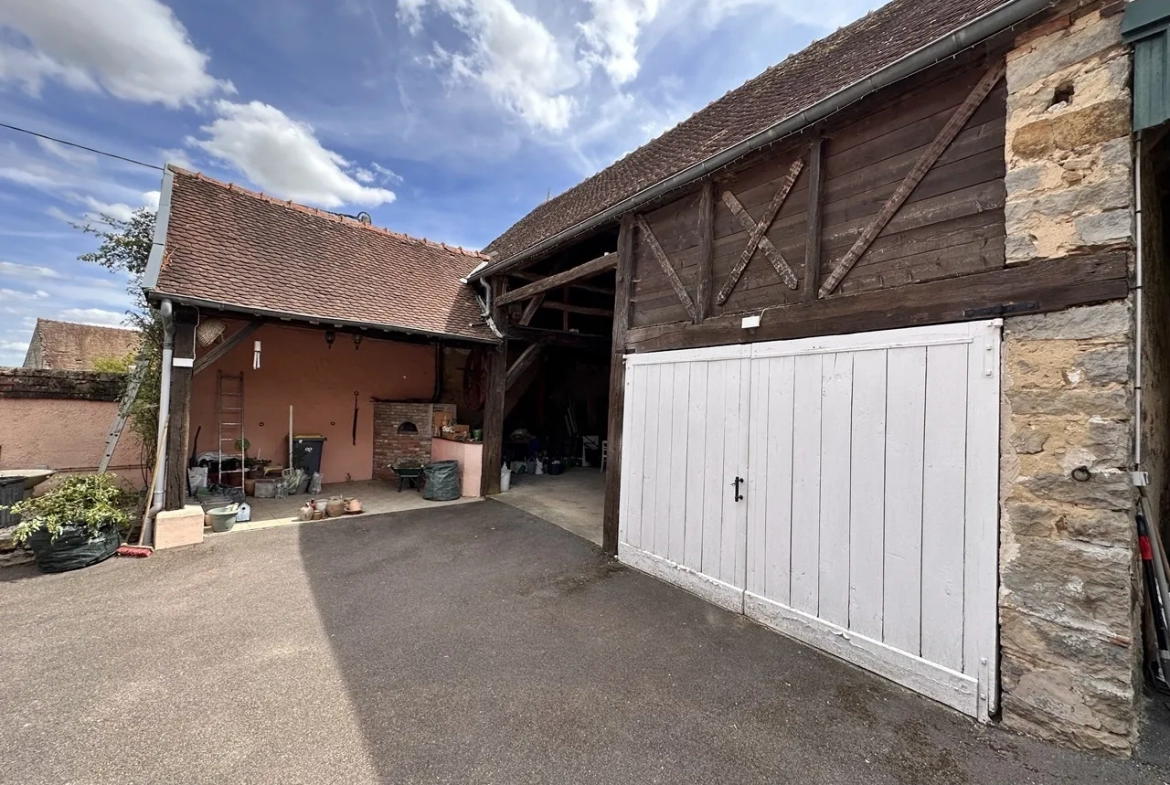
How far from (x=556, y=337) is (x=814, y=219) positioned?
5.12 meters

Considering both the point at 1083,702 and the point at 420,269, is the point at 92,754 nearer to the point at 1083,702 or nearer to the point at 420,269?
the point at 1083,702

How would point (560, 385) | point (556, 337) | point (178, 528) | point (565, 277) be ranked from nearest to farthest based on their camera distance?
point (178, 528)
point (565, 277)
point (556, 337)
point (560, 385)

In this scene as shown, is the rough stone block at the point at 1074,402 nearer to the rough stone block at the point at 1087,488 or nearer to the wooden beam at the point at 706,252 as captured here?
the rough stone block at the point at 1087,488

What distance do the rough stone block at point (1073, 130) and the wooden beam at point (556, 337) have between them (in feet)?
20.4

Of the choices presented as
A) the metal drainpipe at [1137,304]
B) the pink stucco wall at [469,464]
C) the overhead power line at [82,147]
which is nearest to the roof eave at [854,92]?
the metal drainpipe at [1137,304]

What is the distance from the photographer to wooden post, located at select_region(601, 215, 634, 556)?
198 inches

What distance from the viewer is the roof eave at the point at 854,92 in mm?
2347

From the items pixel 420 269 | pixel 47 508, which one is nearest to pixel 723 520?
pixel 47 508

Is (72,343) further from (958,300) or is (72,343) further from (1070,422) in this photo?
(1070,422)

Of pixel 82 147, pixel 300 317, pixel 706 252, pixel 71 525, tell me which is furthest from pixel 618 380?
pixel 82 147

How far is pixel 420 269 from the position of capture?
869 cm

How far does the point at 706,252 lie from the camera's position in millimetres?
4207

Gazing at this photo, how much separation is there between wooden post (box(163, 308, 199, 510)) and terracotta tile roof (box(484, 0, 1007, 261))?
16.5 feet

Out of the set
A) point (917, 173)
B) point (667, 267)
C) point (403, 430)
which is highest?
point (917, 173)
